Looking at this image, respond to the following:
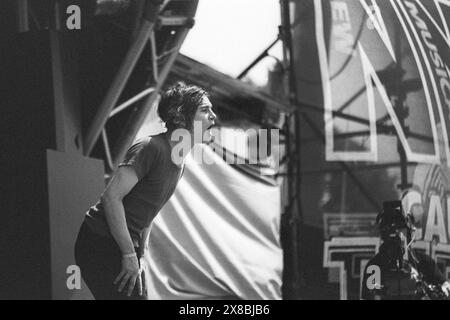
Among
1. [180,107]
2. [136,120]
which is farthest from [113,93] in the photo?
[180,107]

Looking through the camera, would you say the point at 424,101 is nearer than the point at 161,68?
Yes

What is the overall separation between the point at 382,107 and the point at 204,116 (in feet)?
2.97

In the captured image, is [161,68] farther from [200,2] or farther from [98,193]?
[98,193]

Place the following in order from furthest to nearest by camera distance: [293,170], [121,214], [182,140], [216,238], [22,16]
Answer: [216,238]
[293,170]
[22,16]
[182,140]
[121,214]

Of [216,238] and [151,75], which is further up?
[151,75]

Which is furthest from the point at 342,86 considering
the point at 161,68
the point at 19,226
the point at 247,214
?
the point at 19,226

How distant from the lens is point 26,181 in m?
2.87

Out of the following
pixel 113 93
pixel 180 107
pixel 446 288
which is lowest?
pixel 446 288

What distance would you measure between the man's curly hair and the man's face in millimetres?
16

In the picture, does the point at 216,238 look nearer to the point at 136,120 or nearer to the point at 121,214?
the point at 136,120

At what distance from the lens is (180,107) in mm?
2914

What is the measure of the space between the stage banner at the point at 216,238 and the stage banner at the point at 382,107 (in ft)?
2.68

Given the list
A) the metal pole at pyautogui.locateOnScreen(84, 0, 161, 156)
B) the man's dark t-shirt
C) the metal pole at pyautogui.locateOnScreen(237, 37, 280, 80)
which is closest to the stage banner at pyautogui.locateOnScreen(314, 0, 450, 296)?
the metal pole at pyautogui.locateOnScreen(237, 37, 280, 80)

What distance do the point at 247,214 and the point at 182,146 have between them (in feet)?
5.32
